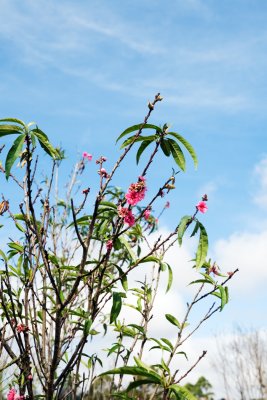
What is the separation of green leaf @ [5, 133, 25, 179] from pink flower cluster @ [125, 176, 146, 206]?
0.50 meters

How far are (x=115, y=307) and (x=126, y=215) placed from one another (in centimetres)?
39

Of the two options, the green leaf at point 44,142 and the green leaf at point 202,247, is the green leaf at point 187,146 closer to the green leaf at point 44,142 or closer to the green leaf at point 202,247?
the green leaf at point 202,247

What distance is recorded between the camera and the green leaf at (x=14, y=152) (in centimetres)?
159

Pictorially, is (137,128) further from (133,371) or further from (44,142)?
(133,371)

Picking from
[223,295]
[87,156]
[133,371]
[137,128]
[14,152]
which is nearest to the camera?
[133,371]

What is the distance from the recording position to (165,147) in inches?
71.7

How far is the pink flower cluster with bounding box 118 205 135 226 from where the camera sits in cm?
178

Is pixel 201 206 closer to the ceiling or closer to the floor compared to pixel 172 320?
closer to the ceiling

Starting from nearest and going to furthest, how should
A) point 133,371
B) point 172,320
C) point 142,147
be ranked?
point 133,371, point 142,147, point 172,320

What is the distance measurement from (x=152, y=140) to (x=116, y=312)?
2.44 feet

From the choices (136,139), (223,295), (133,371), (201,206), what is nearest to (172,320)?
(223,295)

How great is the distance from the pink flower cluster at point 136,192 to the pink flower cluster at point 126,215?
55 millimetres

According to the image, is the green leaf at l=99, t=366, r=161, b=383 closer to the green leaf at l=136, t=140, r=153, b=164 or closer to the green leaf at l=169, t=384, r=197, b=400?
the green leaf at l=169, t=384, r=197, b=400

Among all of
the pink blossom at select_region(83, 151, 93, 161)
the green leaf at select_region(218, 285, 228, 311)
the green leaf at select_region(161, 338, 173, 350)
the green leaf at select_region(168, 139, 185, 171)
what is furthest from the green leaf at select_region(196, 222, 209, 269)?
the pink blossom at select_region(83, 151, 93, 161)
